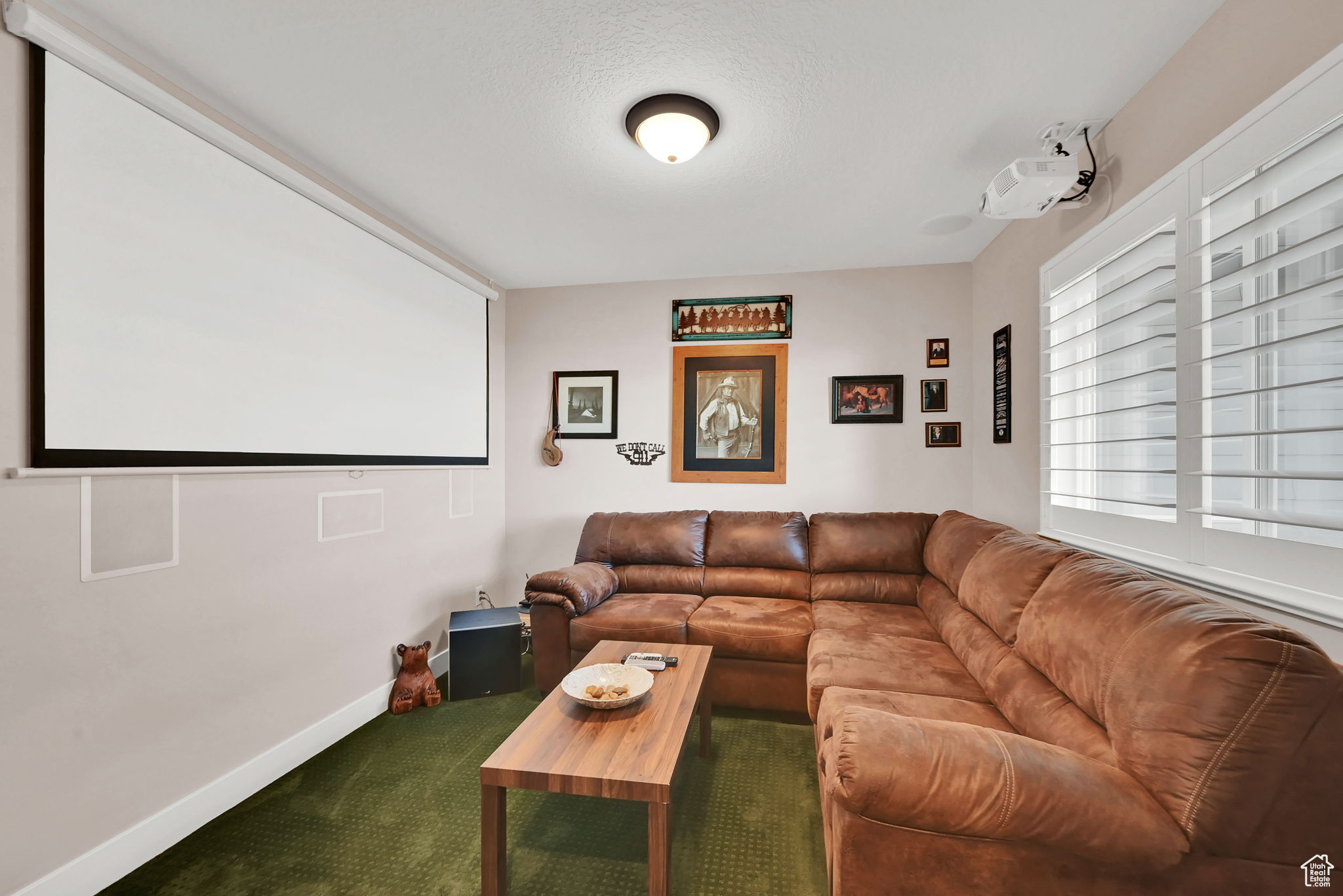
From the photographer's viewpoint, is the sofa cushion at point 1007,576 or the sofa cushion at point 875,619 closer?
the sofa cushion at point 1007,576

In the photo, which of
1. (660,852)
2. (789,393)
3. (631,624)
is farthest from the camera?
(789,393)

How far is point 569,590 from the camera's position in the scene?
9.41 feet

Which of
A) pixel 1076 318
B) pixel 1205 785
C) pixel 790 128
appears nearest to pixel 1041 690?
pixel 1205 785

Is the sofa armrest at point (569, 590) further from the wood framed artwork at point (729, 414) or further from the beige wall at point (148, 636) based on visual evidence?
the wood framed artwork at point (729, 414)

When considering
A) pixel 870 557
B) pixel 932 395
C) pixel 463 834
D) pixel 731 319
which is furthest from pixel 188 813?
pixel 932 395

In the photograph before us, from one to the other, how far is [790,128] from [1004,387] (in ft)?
6.06

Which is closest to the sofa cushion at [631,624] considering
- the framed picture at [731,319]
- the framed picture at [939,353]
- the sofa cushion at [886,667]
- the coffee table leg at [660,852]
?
the sofa cushion at [886,667]

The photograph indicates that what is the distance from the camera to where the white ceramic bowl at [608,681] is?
5.58 feet

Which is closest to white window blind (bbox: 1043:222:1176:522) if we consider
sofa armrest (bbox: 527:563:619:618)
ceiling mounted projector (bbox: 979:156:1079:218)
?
ceiling mounted projector (bbox: 979:156:1079:218)

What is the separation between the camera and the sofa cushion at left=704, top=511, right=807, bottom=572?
3.28m

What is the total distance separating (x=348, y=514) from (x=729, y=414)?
2366 mm

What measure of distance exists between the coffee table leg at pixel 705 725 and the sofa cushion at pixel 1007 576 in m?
1.16

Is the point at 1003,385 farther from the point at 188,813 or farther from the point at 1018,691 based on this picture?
the point at 188,813

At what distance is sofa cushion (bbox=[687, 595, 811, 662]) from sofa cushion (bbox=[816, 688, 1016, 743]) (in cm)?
71
